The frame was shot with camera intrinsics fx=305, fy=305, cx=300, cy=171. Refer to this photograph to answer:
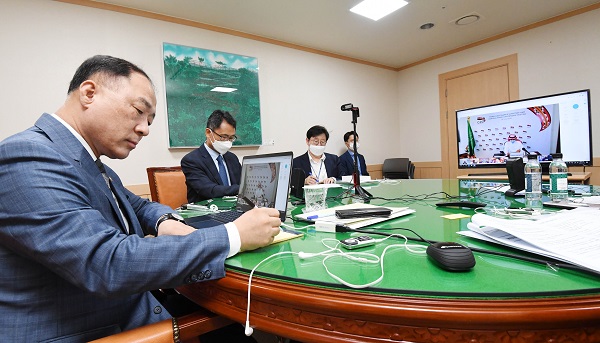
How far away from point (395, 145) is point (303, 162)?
9.14 feet

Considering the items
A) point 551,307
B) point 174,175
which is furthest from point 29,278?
point 174,175

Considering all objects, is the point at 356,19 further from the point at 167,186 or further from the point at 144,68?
the point at 167,186

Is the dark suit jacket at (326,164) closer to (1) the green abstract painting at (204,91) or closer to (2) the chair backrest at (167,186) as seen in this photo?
(1) the green abstract painting at (204,91)

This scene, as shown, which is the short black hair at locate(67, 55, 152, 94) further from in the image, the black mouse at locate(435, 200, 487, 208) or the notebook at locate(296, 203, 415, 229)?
the black mouse at locate(435, 200, 487, 208)

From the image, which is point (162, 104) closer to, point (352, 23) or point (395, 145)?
point (352, 23)

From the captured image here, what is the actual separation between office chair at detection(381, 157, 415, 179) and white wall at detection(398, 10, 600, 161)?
0.63m

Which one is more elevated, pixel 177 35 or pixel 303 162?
pixel 177 35

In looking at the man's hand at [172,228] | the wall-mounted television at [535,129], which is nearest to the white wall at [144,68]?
the man's hand at [172,228]

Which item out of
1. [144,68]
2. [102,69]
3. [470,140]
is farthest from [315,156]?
[102,69]

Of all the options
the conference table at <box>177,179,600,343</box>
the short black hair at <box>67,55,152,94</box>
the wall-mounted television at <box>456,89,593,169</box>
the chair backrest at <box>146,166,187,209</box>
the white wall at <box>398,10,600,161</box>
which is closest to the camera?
the conference table at <box>177,179,600,343</box>

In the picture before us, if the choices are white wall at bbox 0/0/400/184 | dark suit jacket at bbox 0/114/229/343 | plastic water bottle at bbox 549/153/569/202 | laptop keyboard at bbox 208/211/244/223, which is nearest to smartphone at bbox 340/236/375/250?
dark suit jacket at bbox 0/114/229/343

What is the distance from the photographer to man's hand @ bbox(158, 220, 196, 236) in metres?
0.97

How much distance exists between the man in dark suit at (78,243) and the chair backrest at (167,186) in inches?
56.9

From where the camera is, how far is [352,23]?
3.59 meters
